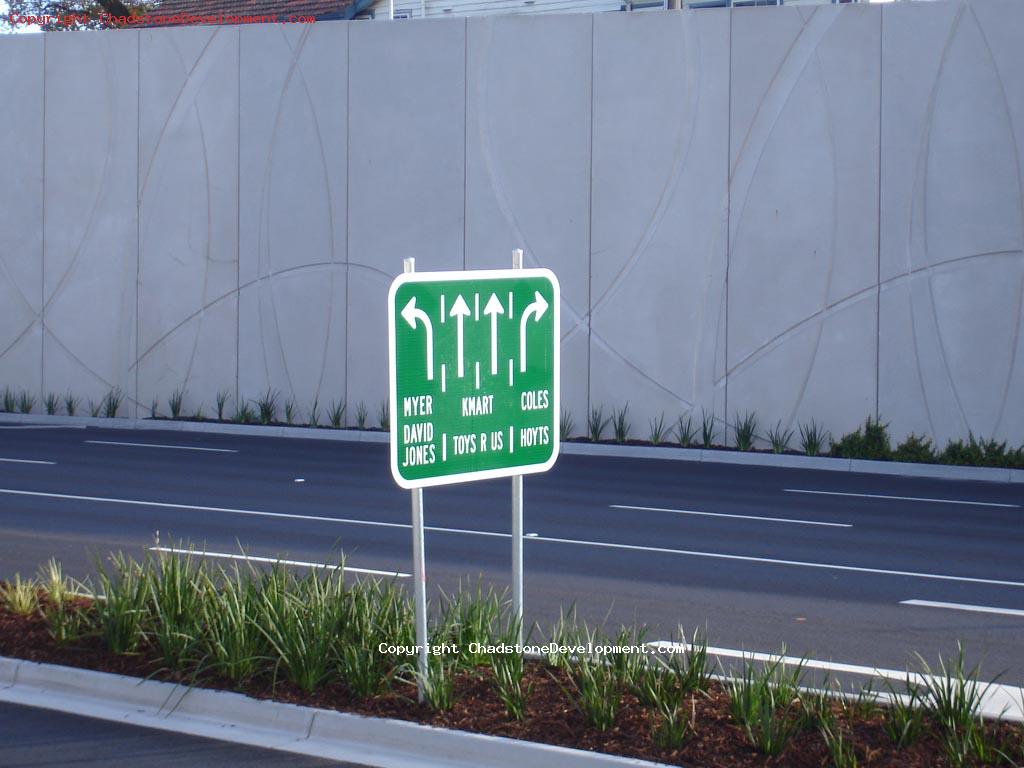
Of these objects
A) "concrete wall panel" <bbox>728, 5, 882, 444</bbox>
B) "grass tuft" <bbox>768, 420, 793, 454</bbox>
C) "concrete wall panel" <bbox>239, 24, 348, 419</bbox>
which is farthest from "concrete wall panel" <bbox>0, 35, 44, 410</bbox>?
"grass tuft" <bbox>768, 420, 793, 454</bbox>

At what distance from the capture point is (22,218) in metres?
28.6

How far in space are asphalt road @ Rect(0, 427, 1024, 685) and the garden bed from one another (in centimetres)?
146

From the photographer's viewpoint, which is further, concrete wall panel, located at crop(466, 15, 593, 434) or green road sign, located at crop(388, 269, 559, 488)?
concrete wall panel, located at crop(466, 15, 593, 434)

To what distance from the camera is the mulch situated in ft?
18.9

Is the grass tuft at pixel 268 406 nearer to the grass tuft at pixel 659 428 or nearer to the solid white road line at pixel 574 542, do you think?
the grass tuft at pixel 659 428

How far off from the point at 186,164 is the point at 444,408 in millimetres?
21644

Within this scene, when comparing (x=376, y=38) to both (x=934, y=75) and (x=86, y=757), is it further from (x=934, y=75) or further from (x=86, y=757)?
(x=86, y=757)

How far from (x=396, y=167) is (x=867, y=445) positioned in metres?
10.0

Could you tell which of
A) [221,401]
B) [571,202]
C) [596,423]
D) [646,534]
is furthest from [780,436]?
[221,401]

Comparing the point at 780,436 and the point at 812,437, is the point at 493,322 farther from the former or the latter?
the point at 780,436

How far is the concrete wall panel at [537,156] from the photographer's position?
24.0m

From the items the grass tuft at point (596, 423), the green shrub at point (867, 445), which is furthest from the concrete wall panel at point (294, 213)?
the green shrub at point (867, 445)

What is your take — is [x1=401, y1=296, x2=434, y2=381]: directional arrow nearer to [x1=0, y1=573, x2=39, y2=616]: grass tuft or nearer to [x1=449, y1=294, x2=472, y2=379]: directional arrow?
[x1=449, y1=294, x2=472, y2=379]: directional arrow
